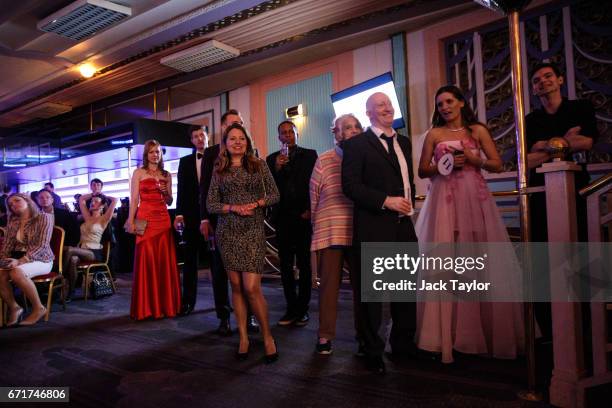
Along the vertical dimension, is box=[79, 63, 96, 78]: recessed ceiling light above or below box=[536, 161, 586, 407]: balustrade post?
above

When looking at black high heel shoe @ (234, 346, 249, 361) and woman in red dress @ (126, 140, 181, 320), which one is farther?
woman in red dress @ (126, 140, 181, 320)

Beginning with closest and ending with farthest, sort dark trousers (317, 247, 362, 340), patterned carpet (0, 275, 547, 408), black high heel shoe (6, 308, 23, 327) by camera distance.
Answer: patterned carpet (0, 275, 547, 408)
dark trousers (317, 247, 362, 340)
black high heel shoe (6, 308, 23, 327)

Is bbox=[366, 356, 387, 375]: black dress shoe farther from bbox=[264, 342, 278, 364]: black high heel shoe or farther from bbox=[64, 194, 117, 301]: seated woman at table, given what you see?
bbox=[64, 194, 117, 301]: seated woman at table

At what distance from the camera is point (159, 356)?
107 inches

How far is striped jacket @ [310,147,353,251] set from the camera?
256 centimetres

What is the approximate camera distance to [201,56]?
6008 mm

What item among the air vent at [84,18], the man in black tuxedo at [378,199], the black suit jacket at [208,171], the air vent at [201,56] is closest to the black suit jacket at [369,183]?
the man in black tuxedo at [378,199]

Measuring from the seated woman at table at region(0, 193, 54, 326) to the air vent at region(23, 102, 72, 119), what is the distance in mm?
5211

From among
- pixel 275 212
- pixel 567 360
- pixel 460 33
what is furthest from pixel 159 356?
pixel 460 33

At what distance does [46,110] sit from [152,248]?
6.56m

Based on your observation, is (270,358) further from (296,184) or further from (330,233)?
(296,184)

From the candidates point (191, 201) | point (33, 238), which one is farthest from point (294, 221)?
point (33, 238)

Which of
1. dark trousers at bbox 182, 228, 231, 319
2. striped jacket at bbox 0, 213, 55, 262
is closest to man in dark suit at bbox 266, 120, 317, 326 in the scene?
dark trousers at bbox 182, 228, 231, 319

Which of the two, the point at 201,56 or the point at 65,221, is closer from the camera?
the point at 65,221
